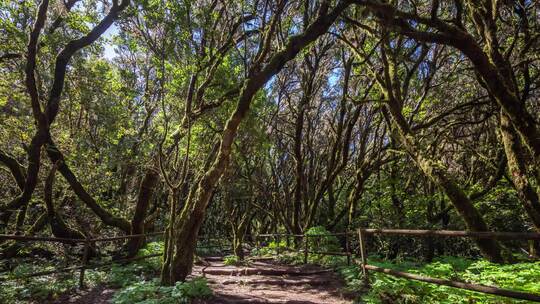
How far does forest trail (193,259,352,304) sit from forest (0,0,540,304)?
7 centimetres

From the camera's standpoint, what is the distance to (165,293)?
Answer: 6.00 metres

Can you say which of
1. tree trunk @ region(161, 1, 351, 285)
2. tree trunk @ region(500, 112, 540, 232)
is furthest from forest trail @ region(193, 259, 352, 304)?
tree trunk @ region(500, 112, 540, 232)

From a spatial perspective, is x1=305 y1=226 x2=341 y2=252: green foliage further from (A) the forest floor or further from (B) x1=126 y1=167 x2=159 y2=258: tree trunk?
(B) x1=126 y1=167 x2=159 y2=258: tree trunk

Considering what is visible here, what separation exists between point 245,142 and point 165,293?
7.20 m

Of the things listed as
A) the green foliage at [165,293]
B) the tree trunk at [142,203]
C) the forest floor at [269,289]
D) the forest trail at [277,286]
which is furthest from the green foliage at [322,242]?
the green foliage at [165,293]

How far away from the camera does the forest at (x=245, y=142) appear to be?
658 cm

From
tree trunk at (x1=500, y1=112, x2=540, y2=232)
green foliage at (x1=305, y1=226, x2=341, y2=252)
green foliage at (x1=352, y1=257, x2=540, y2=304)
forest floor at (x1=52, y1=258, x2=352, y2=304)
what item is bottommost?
forest floor at (x1=52, y1=258, x2=352, y2=304)

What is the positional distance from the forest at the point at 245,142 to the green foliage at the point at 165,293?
43 mm

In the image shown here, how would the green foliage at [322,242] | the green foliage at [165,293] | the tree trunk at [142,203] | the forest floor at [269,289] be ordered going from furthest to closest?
the green foliage at [322,242], the tree trunk at [142,203], the forest floor at [269,289], the green foliage at [165,293]

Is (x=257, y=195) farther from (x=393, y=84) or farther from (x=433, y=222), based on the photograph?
(x=393, y=84)

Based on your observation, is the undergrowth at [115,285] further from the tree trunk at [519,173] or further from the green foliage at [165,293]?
the tree trunk at [519,173]

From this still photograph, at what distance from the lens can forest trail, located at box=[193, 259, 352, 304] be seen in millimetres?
6444

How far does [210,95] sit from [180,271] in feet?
17.0

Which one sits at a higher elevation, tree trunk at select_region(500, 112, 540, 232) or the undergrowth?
tree trunk at select_region(500, 112, 540, 232)
